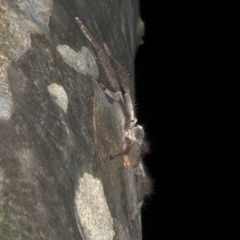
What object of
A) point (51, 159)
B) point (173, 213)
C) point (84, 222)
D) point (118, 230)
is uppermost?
point (51, 159)

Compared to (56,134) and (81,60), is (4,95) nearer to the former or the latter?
(56,134)

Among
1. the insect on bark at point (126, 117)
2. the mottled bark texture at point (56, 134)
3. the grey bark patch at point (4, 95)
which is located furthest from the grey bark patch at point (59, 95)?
the insect on bark at point (126, 117)

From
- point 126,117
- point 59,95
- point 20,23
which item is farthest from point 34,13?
point 126,117

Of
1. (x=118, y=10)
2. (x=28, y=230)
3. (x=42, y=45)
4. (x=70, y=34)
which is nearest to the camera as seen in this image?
(x=28, y=230)

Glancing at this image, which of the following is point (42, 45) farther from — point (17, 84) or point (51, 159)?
point (51, 159)

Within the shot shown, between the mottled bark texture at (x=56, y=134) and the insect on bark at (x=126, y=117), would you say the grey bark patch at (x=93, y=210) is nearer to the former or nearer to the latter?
A: the mottled bark texture at (x=56, y=134)

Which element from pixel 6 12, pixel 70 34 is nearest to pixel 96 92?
pixel 70 34

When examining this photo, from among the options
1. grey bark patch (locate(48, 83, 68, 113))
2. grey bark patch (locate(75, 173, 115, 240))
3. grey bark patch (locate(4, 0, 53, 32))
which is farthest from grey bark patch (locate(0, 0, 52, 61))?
grey bark patch (locate(75, 173, 115, 240))

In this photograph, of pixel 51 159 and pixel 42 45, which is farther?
pixel 42 45
